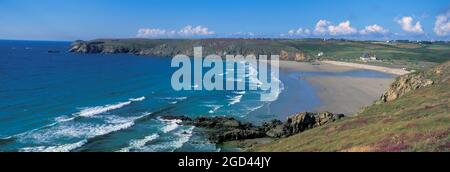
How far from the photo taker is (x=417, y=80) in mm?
58812

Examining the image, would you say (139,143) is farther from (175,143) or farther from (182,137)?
(182,137)

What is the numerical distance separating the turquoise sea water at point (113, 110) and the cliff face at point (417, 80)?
15182 mm

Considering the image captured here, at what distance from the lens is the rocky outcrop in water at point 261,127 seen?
52594 millimetres

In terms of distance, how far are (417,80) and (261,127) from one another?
18.0 metres

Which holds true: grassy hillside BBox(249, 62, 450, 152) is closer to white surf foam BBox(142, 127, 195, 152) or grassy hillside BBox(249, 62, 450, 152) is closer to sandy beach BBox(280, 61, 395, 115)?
white surf foam BBox(142, 127, 195, 152)

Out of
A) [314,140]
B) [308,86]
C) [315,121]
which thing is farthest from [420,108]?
[308,86]

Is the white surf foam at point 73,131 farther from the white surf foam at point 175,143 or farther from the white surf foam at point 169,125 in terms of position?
the white surf foam at point 175,143

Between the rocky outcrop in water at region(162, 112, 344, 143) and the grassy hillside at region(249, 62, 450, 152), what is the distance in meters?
6.48

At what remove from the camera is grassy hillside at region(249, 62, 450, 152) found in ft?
95.8

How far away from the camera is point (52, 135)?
52312 millimetres

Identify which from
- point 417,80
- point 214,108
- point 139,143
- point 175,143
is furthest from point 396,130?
point 214,108
